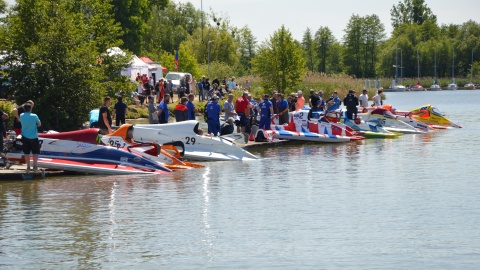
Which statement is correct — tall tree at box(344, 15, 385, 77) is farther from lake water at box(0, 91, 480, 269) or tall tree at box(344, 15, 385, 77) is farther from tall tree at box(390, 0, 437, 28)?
lake water at box(0, 91, 480, 269)

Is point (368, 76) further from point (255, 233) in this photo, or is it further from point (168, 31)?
point (255, 233)

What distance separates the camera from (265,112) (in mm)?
34062

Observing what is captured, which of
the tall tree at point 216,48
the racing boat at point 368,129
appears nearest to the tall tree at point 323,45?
the tall tree at point 216,48

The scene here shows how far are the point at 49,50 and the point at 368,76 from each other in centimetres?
13213

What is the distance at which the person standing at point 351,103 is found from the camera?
3759cm

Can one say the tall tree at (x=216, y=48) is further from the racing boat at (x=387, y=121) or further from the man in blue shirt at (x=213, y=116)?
the man in blue shirt at (x=213, y=116)

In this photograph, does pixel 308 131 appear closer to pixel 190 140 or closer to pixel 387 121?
pixel 387 121

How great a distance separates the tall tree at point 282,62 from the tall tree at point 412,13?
436ft

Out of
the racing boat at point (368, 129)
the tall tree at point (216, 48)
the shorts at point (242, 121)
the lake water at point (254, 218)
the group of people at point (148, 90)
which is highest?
the tall tree at point (216, 48)

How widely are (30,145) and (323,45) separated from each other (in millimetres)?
138242

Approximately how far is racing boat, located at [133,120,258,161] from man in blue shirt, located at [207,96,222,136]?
138 cm

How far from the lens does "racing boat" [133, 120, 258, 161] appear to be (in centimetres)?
2806

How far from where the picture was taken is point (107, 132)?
91.7ft

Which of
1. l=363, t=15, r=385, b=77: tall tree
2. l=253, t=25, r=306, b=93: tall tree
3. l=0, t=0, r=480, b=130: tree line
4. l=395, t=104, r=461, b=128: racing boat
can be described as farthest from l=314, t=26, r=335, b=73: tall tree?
l=395, t=104, r=461, b=128: racing boat
